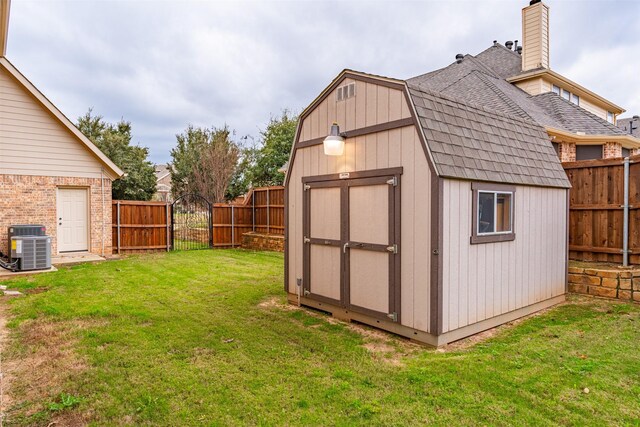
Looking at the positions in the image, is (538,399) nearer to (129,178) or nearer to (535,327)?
(535,327)

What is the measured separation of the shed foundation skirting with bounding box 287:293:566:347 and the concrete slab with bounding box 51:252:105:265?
7.40 meters

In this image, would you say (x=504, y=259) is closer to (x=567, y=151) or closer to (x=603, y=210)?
(x=603, y=210)

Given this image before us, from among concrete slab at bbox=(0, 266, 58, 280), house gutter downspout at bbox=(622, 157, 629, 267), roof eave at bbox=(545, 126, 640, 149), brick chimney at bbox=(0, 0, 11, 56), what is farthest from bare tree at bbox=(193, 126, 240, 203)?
house gutter downspout at bbox=(622, 157, 629, 267)

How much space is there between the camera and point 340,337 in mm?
4633

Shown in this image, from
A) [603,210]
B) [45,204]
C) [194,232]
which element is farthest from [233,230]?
→ [603,210]

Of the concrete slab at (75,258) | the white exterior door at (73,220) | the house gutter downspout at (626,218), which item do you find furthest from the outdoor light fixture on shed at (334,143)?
the white exterior door at (73,220)

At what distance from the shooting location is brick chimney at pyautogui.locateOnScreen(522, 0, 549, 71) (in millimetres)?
14555

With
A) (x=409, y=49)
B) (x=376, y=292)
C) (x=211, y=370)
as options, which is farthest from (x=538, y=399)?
(x=409, y=49)

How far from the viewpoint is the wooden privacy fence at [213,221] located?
12539mm

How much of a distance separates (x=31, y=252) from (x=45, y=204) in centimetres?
230

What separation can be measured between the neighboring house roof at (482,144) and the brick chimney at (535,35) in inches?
418

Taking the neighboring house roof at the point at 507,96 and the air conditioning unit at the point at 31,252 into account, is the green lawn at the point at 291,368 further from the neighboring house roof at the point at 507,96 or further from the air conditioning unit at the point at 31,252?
the neighboring house roof at the point at 507,96

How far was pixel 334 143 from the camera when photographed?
5172mm

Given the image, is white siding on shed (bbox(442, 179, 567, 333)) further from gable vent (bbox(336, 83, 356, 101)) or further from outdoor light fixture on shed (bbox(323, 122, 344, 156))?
gable vent (bbox(336, 83, 356, 101))
